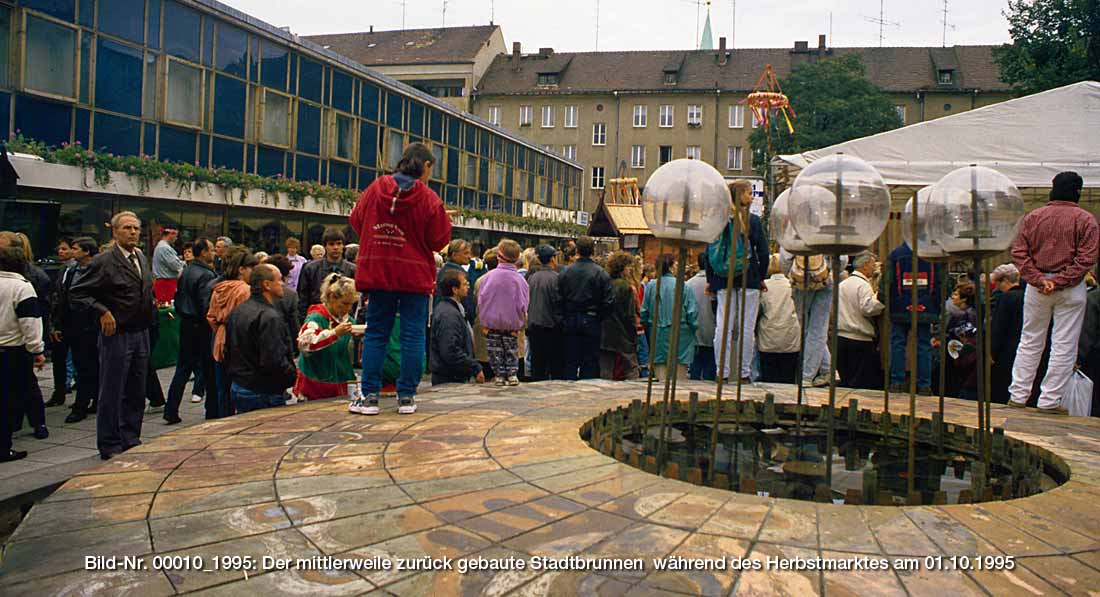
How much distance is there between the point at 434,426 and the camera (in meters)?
4.64

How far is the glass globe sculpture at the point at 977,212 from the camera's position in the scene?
4.05 metres

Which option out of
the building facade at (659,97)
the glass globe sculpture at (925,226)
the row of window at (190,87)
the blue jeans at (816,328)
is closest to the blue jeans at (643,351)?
the blue jeans at (816,328)

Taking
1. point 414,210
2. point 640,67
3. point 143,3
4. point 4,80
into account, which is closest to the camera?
point 414,210

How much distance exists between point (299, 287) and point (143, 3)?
1039cm

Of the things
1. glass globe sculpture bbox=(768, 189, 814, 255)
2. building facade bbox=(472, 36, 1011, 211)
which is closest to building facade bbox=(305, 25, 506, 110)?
building facade bbox=(472, 36, 1011, 211)

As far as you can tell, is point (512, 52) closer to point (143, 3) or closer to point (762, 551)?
point (143, 3)

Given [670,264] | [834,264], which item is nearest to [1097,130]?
[670,264]

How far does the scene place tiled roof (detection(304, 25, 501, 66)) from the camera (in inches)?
2185

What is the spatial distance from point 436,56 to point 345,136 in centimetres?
3448

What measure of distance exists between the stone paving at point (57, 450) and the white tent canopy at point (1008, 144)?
7.71 metres

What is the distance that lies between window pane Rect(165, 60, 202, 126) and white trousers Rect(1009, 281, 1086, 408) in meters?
16.9

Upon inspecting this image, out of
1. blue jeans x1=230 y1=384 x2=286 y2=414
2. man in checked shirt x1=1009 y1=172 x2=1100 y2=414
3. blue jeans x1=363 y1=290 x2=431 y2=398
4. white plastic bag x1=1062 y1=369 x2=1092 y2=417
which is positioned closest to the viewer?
blue jeans x1=363 y1=290 x2=431 y2=398

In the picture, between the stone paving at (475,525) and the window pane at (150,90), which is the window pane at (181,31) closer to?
the window pane at (150,90)

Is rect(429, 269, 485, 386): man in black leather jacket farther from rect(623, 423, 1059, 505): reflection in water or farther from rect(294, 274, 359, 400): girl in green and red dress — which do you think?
rect(623, 423, 1059, 505): reflection in water
